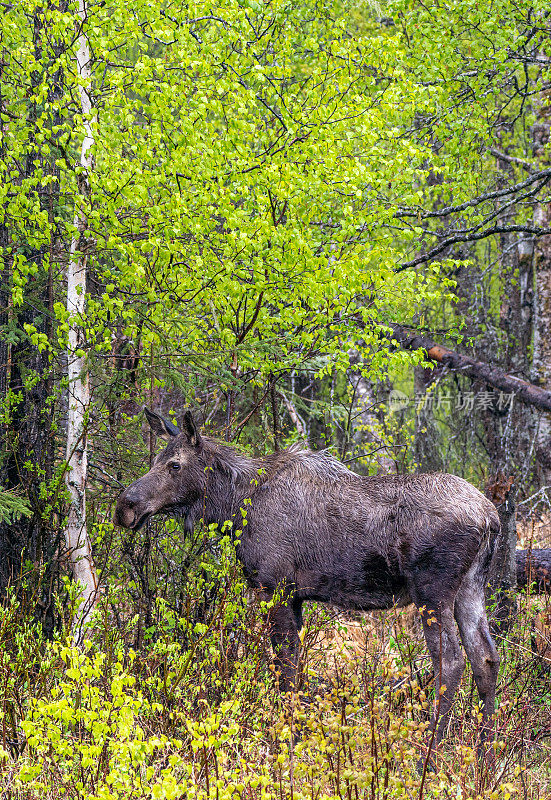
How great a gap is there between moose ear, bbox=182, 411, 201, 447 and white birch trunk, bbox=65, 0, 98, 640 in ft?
2.79

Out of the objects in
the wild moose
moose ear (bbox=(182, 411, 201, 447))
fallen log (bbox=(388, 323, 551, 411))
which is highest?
fallen log (bbox=(388, 323, 551, 411))

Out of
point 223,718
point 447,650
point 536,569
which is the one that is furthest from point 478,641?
point 536,569

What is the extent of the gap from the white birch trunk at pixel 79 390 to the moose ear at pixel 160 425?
555 millimetres

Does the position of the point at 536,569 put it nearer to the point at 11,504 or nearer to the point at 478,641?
the point at 478,641

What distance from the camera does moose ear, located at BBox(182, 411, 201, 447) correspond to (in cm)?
642

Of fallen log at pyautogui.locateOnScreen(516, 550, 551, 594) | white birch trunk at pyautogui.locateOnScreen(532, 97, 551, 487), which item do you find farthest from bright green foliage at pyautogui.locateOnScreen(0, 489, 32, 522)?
white birch trunk at pyautogui.locateOnScreen(532, 97, 551, 487)

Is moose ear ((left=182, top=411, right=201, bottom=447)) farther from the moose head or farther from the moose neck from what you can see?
the moose neck

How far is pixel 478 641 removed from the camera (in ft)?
19.4

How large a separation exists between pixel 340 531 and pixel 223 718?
6.20 feet

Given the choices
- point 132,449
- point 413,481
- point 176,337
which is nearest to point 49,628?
point 132,449

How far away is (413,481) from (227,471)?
163 cm

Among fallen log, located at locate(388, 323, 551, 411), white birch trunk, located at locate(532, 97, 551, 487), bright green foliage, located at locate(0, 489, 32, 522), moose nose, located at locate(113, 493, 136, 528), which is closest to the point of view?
bright green foliage, located at locate(0, 489, 32, 522)

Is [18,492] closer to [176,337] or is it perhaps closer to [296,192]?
[176,337]

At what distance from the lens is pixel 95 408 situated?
7.56 m
